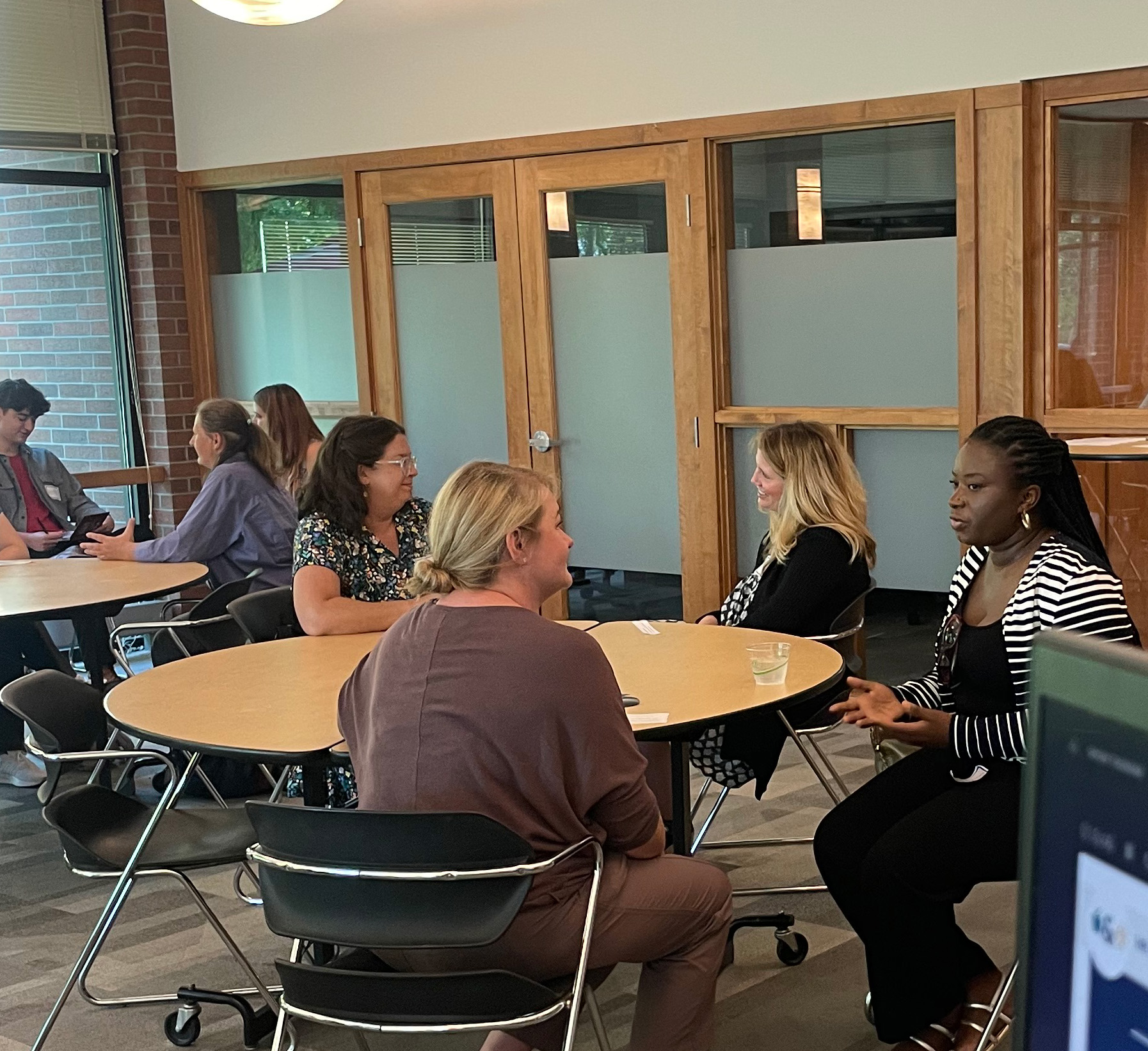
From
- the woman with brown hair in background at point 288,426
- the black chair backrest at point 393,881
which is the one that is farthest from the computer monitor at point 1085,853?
the woman with brown hair in background at point 288,426

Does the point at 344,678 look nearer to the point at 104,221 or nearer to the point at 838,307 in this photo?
the point at 838,307

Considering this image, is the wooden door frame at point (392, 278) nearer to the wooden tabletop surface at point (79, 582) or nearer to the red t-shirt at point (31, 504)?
the red t-shirt at point (31, 504)

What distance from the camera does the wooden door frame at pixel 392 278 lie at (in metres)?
6.61

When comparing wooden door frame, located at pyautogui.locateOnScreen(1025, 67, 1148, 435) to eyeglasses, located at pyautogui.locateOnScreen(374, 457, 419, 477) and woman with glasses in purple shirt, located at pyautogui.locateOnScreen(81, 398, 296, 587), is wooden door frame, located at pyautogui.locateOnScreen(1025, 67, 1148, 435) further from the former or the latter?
woman with glasses in purple shirt, located at pyautogui.locateOnScreen(81, 398, 296, 587)

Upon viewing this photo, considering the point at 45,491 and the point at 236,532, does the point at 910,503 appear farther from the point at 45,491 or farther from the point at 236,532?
the point at 45,491

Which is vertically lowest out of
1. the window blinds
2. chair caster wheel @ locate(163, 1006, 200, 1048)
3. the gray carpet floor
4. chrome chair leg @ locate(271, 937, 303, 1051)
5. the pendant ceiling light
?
the gray carpet floor

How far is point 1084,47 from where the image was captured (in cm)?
496

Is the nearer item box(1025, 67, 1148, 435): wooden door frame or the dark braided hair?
the dark braided hair

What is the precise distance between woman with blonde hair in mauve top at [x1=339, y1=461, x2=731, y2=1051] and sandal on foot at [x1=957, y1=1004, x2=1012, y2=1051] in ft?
1.87

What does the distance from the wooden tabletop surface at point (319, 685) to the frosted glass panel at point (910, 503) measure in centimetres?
213

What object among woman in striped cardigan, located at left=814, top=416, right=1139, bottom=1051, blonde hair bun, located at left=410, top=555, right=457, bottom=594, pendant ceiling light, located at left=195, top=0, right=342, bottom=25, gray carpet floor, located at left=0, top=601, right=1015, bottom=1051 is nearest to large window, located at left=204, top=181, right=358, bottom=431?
pendant ceiling light, located at left=195, top=0, right=342, bottom=25

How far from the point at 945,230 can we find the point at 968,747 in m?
3.16

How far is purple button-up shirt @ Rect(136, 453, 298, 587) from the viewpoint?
16.6 feet

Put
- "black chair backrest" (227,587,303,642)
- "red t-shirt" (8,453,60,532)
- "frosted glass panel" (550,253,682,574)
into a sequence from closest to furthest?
1. "black chair backrest" (227,587,303,642)
2. "frosted glass panel" (550,253,682,574)
3. "red t-shirt" (8,453,60,532)
